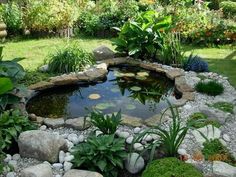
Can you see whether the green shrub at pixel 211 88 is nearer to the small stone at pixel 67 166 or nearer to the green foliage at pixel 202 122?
the green foliage at pixel 202 122

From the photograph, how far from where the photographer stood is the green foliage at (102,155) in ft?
12.8

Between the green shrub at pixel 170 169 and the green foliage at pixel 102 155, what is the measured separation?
49 cm

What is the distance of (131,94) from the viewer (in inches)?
243

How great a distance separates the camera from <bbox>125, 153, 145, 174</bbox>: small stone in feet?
13.2

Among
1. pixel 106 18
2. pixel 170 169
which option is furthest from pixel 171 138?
pixel 106 18

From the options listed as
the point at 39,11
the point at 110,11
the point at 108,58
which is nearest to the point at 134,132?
the point at 108,58

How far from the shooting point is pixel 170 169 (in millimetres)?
3469

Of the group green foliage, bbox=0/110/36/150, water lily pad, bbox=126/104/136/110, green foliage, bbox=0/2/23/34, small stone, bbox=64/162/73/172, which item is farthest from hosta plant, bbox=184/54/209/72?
green foliage, bbox=0/2/23/34

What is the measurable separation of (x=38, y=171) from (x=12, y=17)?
618 centimetres

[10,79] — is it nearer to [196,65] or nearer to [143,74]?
[143,74]

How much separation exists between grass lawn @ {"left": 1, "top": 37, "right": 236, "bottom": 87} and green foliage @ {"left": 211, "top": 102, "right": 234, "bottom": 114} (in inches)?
46.5

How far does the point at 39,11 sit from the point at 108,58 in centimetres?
259

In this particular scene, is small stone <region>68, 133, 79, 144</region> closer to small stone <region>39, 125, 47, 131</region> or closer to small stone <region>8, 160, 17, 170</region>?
small stone <region>39, 125, 47, 131</region>

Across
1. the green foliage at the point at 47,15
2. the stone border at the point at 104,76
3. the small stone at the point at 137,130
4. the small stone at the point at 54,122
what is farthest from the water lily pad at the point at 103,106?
the green foliage at the point at 47,15
